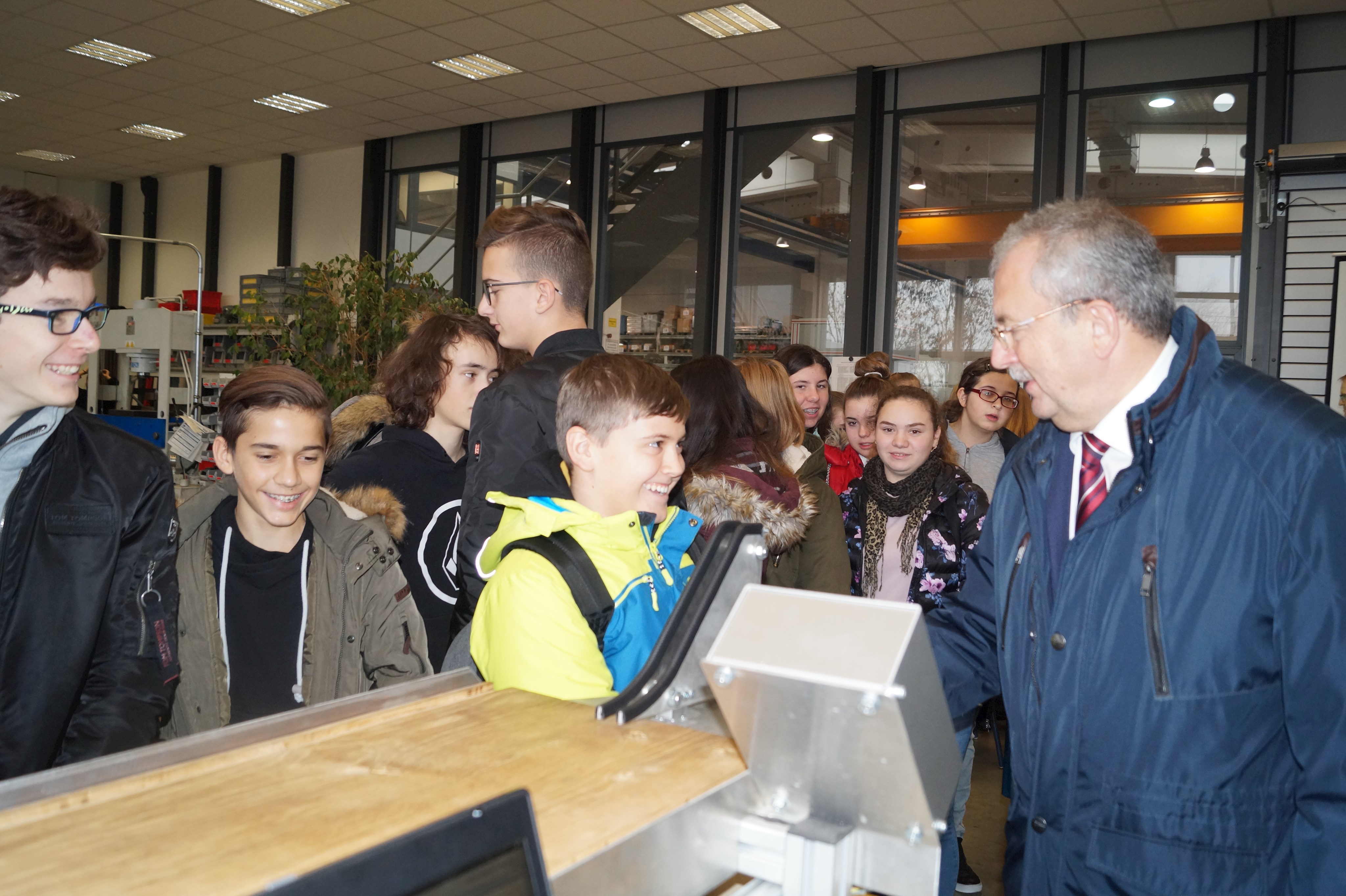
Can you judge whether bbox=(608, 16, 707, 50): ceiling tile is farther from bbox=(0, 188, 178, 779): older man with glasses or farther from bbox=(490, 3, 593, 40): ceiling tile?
bbox=(0, 188, 178, 779): older man with glasses

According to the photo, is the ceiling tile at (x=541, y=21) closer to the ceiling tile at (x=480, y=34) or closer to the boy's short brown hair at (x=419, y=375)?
the ceiling tile at (x=480, y=34)

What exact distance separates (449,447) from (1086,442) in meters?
1.78

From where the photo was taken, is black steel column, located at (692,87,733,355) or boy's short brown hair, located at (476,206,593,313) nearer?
boy's short brown hair, located at (476,206,593,313)

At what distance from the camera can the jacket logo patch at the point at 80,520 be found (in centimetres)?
139

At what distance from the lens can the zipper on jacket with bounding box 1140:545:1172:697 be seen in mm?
1269

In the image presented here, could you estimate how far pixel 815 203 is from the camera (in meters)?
8.12

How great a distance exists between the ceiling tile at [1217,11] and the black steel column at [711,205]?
348 cm

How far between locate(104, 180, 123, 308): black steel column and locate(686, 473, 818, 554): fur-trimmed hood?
13.3 metres

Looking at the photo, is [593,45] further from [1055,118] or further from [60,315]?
[60,315]

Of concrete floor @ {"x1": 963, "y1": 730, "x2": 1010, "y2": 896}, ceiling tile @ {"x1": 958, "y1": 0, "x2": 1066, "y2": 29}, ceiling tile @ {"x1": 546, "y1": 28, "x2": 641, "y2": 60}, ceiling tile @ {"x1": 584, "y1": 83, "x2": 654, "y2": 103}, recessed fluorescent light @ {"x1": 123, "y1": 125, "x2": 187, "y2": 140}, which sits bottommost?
concrete floor @ {"x1": 963, "y1": 730, "x2": 1010, "y2": 896}

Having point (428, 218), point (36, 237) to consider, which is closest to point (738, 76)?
point (428, 218)

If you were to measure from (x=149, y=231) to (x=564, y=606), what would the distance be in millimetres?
13845

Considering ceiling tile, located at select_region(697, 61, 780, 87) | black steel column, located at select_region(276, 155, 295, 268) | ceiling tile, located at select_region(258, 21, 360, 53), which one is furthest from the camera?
black steel column, located at select_region(276, 155, 295, 268)

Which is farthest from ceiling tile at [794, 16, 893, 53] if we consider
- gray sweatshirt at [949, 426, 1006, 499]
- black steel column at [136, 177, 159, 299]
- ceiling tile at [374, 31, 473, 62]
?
black steel column at [136, 177, 159, 299]
